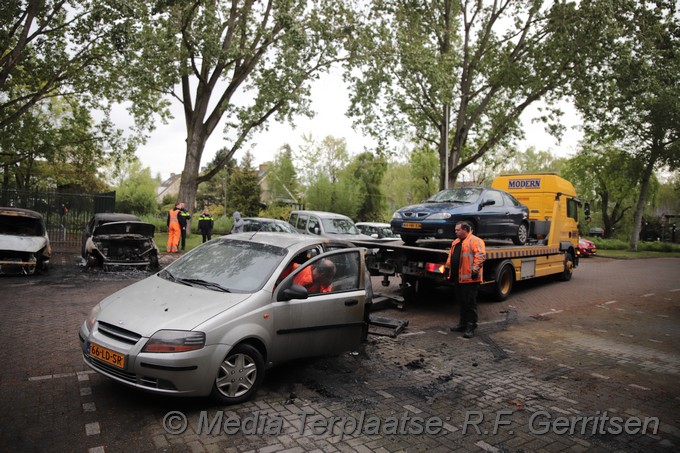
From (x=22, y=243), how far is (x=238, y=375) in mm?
9188

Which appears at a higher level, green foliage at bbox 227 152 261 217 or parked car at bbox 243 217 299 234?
green foliage at bbox 227 152 261 217

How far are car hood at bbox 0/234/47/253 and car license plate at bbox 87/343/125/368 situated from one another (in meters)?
8.13

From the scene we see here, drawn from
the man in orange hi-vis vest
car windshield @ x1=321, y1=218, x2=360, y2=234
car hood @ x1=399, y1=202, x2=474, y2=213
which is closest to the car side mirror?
car hood @ x1=399, y1=202, x2=474, y2=213

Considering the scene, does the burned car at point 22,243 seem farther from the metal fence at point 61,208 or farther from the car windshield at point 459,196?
the car windshield at point 459,196

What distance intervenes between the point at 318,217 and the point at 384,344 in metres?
8.49

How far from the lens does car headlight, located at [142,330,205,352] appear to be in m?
3.71

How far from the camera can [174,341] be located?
3.73 metres

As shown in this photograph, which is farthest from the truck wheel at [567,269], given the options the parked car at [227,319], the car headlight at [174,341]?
the car headlight at [174,341]

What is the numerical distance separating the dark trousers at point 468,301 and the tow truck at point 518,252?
113 centimetres

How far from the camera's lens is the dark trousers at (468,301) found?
23.7 ft

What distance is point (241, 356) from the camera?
4.12 metres

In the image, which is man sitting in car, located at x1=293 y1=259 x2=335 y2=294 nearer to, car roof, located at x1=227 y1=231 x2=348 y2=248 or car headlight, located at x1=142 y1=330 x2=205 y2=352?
car roof, located at x1=227 y1=231 x2=348 y2=248

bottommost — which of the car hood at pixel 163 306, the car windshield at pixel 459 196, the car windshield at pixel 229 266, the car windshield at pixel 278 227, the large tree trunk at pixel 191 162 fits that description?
the car hood at pixel 163 306

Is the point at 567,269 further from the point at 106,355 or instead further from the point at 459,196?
the point at 106,355
